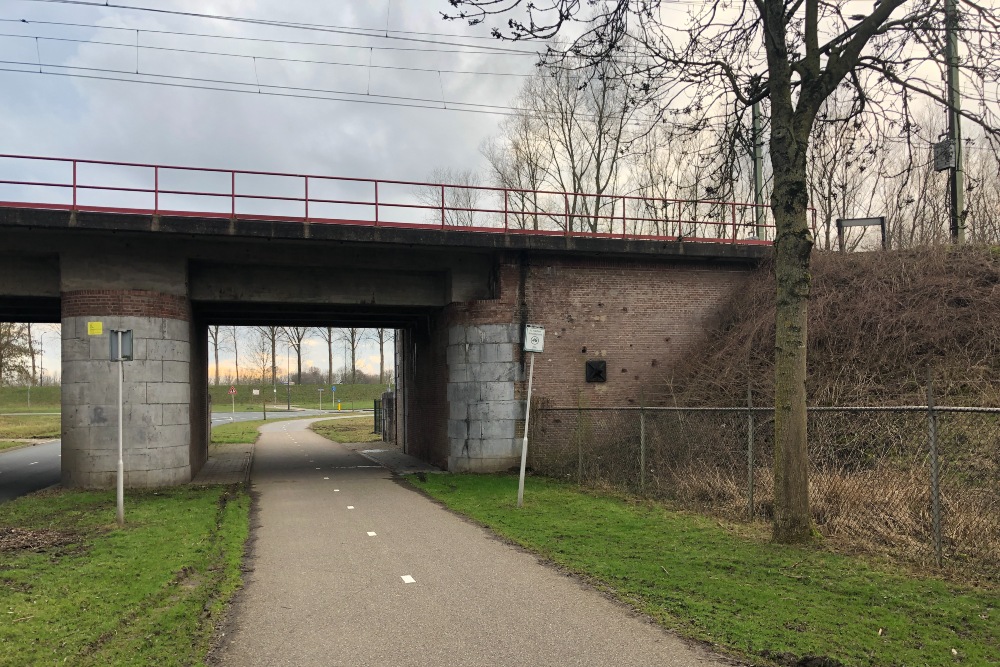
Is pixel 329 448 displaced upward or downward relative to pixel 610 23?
downward

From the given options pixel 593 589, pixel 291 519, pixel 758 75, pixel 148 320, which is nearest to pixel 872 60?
pixel 758 75

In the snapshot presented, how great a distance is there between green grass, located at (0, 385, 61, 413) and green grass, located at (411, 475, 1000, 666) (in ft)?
255

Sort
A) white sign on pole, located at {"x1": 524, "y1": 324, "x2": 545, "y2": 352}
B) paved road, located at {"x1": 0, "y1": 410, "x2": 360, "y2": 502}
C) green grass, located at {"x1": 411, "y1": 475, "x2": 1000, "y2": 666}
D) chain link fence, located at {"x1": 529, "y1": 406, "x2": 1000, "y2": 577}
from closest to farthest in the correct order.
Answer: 1. green grass, located at {"x1": 411, "y1": 475, "x2": 1000, "y2": 666}
2. chain link fence, located at {"x1": 529, "y1": 406, "x2": 1000, "y2": 577}
3. white sign on pole, located at {"x1": 524, "y1": 324, "x2": 545, "y2": 352}
4. paved road, located at {"x1": 0, "y1": 410, "x2": 360, "y2": 502}

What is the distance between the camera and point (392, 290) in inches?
772

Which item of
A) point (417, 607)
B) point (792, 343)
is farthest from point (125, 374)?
point (792, 343)

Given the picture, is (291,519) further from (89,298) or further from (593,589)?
(89,298)

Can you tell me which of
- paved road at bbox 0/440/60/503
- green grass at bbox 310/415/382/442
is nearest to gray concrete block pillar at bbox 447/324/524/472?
paved road at bbox 0/440/60/503

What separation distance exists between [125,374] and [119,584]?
9853mm

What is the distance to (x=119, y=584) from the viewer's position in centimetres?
763

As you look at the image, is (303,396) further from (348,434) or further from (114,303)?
(114,303)

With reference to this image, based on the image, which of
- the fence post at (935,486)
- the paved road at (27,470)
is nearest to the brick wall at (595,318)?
the paved road at (27,470)

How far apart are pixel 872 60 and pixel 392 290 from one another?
13091mm

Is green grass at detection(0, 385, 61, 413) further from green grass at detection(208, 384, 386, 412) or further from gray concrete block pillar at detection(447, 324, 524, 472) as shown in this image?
gray concrete block pillar at detection(447, 324, 524, 472)

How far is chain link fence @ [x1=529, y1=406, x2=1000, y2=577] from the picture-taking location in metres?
8.04
